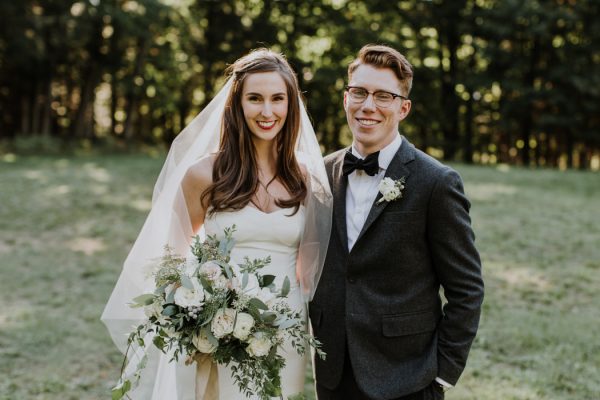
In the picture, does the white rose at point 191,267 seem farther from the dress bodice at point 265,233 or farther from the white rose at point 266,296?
the dress bodice at point 265,233

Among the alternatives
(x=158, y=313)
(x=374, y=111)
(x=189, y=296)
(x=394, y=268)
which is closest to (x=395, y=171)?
(x=374, y=111)

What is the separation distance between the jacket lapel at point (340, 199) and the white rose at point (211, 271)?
0.72 meters

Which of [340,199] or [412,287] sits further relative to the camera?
[340,199]

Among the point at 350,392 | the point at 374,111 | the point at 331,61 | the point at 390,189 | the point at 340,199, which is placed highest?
the point at 331,61

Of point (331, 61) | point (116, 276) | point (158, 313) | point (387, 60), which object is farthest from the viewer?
point (331, 61)

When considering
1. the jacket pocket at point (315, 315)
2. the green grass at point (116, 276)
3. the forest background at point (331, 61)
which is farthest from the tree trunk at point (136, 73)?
the jacket pocket at point (315, 315)

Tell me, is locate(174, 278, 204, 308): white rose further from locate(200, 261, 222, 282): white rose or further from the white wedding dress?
the white wedding dress

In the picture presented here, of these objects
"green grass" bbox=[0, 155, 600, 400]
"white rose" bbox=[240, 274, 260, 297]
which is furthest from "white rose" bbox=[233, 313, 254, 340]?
"green grass" bbox=[0, 155, 600, 400]

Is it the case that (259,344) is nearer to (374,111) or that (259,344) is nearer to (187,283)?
(187,283)

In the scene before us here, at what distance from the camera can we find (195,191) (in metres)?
3.25

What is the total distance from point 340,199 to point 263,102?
705 mm

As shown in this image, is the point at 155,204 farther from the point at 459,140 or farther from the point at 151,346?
the point at 459,140

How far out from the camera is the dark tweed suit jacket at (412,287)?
284cm

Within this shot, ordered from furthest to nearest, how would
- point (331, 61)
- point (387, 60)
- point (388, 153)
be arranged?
point (331, 61) < point (388, 153) < point (387, 60)
